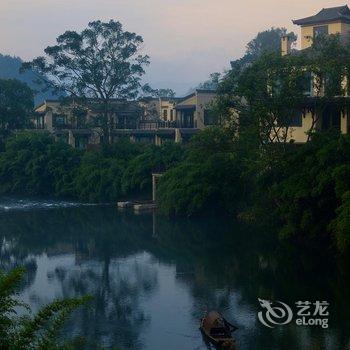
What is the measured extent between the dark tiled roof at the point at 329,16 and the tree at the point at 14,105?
27611mm

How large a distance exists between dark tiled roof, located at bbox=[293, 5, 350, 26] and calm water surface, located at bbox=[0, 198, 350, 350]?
1782 centimetres

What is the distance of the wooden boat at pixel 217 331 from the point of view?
1773 cm

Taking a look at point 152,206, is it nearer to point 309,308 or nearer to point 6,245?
point 6,245

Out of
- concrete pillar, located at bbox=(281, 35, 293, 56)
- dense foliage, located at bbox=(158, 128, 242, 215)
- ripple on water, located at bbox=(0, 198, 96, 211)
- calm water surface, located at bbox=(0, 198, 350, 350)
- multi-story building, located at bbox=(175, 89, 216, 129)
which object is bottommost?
calm water surface, located at bbox=(0, 198, 350, 350)

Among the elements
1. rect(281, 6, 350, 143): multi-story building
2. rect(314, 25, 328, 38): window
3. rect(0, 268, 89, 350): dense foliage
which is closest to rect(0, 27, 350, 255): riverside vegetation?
rect(281, 6, 350, 143): multi-story building

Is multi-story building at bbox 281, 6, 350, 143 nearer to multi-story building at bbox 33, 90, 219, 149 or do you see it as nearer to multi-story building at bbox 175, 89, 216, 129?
multi-story building at bbox 33, 90, 219, 149

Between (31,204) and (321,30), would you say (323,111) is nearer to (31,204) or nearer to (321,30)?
(321,30)

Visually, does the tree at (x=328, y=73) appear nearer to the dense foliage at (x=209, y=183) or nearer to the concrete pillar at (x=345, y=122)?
the concrete pillar at (x=345, y=122)

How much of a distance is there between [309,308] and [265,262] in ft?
21.7

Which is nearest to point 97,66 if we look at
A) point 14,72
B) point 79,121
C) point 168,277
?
point 79,121

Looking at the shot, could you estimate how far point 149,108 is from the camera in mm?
66312

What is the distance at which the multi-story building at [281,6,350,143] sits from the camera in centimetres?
3641

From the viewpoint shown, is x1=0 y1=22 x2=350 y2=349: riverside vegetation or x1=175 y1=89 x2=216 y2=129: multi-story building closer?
x1=0 y1=22 x2=350 y2=349: riverside vegetation

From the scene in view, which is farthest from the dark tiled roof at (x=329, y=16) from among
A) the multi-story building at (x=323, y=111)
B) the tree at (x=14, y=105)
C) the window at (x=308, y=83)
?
the tree at (x=14, y=105)
